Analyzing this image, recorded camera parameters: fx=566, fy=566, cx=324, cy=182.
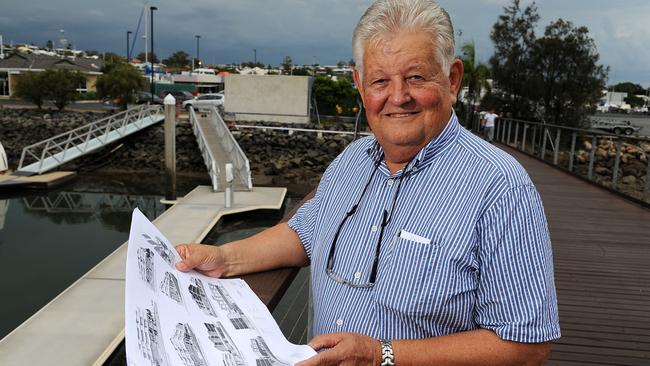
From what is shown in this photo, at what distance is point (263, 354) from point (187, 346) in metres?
0.21

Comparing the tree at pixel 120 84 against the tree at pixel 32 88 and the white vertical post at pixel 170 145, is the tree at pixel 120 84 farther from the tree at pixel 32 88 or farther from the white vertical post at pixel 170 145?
the white vertical post at pixel 170 145

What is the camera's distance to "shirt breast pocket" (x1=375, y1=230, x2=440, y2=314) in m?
1.38

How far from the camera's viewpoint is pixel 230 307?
1.50m

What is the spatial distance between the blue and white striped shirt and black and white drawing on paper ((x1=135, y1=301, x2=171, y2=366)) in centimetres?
57

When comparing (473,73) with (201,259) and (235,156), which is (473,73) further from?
(201,259)

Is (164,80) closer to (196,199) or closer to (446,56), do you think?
(196,199)

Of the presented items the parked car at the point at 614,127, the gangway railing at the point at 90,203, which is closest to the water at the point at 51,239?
the gangway railing at the point at 90,203

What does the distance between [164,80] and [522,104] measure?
136ft

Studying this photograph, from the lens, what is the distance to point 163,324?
116 cm

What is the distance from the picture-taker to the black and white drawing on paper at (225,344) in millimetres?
1211

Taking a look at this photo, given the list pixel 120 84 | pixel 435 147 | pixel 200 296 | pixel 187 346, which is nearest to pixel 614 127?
pixel 120 84

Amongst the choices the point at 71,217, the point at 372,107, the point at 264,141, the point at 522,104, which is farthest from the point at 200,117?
the point at 372,107

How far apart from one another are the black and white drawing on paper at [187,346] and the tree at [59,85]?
3544 centimetres

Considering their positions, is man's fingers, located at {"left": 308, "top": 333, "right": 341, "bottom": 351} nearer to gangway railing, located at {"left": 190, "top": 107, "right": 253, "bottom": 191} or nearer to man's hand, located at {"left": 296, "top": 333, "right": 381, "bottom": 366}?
man's hand, located at {"left": 296, "top": 333, "right": 381, "bottom": 366}
